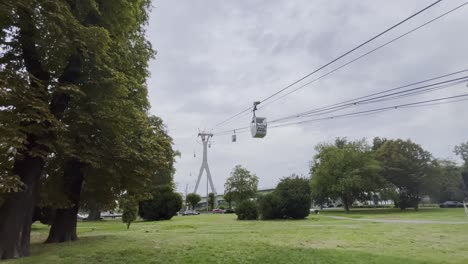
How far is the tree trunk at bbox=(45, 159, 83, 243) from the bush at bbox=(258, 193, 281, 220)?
24.2 m

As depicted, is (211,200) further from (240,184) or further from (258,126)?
(258,126)

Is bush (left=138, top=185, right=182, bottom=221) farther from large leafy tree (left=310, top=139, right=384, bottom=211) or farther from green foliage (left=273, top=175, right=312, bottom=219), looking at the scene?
large leafy tree (left=310, top=139, right=384, bottom=211)

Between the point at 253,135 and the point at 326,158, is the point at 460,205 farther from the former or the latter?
the point at 253,135

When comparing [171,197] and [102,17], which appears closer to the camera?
[102,17]

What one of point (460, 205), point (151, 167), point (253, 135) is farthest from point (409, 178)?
point (151, 167)

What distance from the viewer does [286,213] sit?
3684cm

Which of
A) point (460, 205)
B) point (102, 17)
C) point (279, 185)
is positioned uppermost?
point (102, 17)

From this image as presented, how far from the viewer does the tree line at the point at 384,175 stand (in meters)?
52.2

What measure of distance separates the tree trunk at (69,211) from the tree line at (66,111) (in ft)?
0.13

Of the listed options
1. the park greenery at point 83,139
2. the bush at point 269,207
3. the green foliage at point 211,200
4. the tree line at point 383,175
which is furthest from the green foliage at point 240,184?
the park greenery at point 83,139

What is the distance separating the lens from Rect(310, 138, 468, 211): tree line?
2053 inches

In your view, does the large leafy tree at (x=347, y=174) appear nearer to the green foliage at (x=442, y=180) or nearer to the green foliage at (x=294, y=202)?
the green foliage at (x=442, y=180)

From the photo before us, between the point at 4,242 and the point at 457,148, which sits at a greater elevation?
the point at 457,148

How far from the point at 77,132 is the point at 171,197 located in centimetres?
3026
